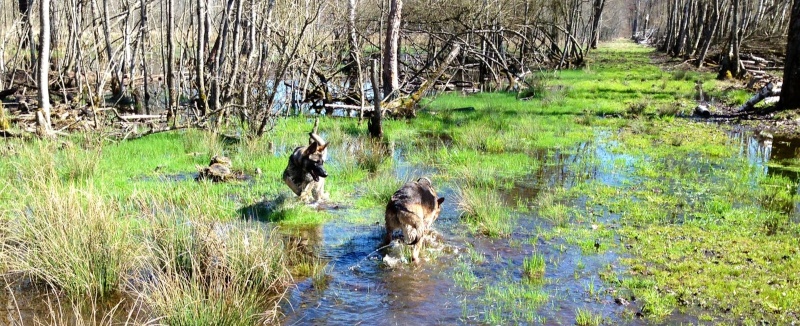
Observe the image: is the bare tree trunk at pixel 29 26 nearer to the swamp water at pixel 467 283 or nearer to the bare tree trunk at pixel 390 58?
the bare tree trunk at pixel 390 58

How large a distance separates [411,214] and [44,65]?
364 inches

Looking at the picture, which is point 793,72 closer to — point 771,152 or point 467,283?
point 771,152

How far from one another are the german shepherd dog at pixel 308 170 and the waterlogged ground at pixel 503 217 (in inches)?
9.9

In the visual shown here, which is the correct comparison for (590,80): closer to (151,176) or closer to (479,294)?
(151,176)

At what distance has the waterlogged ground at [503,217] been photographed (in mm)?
6520

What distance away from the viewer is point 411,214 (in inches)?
292

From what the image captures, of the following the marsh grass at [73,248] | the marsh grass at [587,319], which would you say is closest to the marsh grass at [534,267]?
the marsh grass at [587,319]

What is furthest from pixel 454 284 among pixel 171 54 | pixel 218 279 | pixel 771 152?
pixel 771 152

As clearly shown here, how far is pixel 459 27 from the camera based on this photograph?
27688 mm

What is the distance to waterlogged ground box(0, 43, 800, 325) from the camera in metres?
6.52

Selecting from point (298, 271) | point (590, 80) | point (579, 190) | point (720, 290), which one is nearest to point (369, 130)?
point (579, 190)

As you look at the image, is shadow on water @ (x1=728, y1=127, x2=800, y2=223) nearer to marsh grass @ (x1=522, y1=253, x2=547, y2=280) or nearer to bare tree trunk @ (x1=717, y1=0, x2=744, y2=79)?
marsh grass @ (x1=522, y1=253, x2=547, y2=280)

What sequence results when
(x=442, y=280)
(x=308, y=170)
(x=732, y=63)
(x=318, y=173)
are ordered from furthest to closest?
1. (x=732, y=63)
2. (x=308, y=170)
3. (x=318, y=173)
4. (x=442, y=280)

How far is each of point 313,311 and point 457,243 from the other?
2655 mm
